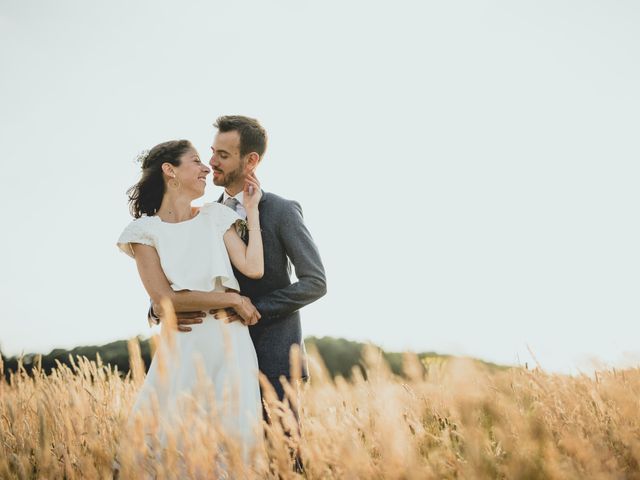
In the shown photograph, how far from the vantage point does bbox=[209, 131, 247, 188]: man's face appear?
4.46 metres

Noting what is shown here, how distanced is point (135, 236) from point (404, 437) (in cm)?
241

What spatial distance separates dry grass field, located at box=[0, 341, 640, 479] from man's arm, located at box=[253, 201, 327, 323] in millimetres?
643

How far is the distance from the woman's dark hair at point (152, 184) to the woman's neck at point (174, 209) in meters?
0.10

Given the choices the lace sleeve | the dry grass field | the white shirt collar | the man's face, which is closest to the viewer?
the dry grass field

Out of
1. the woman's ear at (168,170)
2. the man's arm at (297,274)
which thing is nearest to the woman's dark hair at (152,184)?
the woman's ear at (168,170)

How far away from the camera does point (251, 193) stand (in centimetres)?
408

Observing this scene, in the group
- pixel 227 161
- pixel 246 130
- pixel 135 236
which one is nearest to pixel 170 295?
pixel 135 236

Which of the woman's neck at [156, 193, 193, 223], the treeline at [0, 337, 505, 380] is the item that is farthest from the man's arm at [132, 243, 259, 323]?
the treeline at [0, 337, 505, 380]

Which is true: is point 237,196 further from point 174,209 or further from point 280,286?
point 280,286

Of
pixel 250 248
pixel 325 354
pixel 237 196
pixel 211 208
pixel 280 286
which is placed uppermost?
pixel 237 196

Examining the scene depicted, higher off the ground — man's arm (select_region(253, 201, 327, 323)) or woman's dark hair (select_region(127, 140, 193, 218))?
woman's dark hair (select_region(127, 140, 193, 218))

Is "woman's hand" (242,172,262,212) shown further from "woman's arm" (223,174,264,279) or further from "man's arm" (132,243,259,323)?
"man's arm" (132,243,259,323)

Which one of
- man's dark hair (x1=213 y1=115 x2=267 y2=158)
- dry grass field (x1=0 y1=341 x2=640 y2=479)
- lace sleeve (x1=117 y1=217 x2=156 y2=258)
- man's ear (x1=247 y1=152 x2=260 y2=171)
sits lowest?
dry grass field (x1=0 y1=341 x2=640 y2=479)

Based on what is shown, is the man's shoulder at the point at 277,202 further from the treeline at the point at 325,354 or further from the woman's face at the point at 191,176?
the treeline at the point at 325,354
